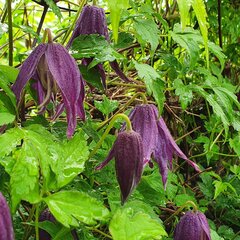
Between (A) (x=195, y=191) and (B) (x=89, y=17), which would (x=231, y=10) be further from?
(B) (x=89, y=17)

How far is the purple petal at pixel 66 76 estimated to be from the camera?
2.45 feet

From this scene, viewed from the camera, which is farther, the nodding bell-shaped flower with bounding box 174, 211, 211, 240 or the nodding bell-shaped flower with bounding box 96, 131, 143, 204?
the nodding bell-shaped flower with bounding box 174, 211, 211, 240

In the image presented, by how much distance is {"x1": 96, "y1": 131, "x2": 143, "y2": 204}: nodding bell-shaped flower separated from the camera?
76cm

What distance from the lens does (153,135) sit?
89 cm

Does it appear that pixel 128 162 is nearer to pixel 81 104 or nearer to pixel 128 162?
pixel 128 162

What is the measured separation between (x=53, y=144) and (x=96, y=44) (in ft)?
0.73

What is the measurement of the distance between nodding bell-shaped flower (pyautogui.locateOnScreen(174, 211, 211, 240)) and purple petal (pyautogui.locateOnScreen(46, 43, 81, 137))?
322 millimetres

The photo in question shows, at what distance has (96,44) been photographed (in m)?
0.87

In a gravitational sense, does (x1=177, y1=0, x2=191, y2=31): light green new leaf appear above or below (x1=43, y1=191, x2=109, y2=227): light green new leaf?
above

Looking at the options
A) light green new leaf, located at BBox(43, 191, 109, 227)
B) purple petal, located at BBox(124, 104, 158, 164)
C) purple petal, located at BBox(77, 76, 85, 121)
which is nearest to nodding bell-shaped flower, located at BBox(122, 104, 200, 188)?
purple petal, located at BBox(124, 104, 158, 164)

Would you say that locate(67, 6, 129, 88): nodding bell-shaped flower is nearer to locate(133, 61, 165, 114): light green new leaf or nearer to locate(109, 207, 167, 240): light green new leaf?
locate(133, 61, 165, 114): light green new leaf

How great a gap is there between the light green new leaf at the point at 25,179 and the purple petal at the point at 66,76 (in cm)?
12

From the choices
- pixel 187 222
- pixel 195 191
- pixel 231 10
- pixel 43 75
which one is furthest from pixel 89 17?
pixel 231 10

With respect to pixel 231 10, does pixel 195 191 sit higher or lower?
lower
